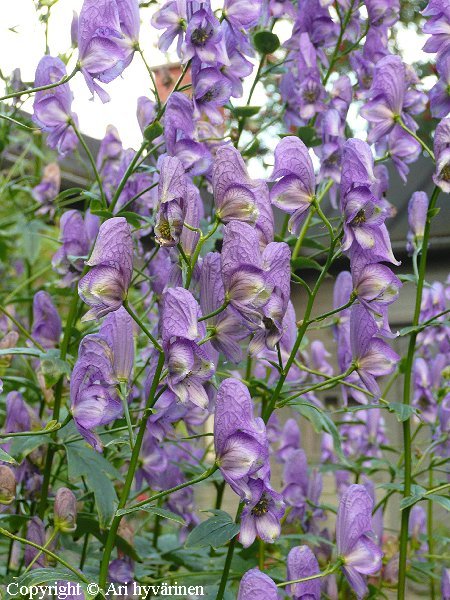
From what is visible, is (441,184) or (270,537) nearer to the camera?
(270,537)

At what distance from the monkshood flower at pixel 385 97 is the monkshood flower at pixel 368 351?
1.10ft

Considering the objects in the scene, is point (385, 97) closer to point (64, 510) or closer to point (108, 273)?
point (108, 273)

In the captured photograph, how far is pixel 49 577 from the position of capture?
0.78 metres

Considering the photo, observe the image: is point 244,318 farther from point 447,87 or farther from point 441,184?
point 447,87

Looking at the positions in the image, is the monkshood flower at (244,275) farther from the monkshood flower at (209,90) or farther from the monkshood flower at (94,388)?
the monkshood flower at (209,90)

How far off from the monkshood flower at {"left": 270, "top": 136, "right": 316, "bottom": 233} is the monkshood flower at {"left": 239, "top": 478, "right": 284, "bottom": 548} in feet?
0.97

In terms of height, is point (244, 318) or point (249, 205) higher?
point (249, 205)

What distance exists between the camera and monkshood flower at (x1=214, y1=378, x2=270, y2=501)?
2.70 feet

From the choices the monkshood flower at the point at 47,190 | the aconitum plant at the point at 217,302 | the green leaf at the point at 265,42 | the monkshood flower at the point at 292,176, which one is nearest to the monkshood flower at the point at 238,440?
the aconitum plant at the point at 217,302

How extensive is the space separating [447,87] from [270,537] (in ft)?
2.27

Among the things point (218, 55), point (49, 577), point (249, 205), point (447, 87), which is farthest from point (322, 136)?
point (49, 577)

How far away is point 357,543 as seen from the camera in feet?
3.24

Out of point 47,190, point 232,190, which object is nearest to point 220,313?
point 232,190

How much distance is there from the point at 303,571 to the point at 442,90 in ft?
2.24
